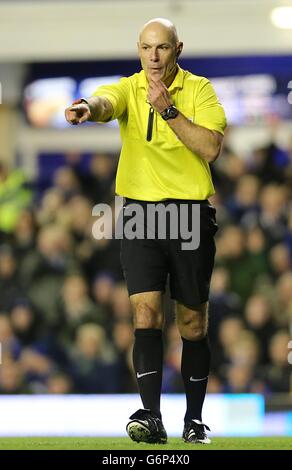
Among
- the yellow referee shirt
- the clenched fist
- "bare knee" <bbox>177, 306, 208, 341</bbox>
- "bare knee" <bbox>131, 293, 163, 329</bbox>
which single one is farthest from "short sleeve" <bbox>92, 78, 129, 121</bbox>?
"bare knee" <bbox>177, 306, 208, 341</bbox>

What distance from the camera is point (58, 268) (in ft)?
41.1

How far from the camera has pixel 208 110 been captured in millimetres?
5750

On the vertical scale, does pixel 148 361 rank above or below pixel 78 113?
below

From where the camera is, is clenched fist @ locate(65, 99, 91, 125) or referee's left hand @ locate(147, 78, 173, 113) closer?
clenched fist @ locate(65, 99, 91, 125)

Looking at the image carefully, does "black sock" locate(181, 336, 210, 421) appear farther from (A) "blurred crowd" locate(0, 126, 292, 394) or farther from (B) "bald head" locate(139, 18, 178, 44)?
(A) "blurred crowd" locate(0, 126, 292, 394)

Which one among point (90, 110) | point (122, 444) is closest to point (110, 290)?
point (122, 444)

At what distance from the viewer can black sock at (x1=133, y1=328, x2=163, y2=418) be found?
18.8 ft

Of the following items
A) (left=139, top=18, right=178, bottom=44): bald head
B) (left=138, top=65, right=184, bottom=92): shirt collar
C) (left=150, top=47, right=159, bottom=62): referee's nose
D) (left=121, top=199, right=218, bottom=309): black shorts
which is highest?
(left=139, top=18, right=178, bottom=44): bald head

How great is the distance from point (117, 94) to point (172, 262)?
841mm

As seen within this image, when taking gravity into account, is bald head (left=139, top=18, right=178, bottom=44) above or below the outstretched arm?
above

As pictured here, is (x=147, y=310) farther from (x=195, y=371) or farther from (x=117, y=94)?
(x=117, y=94)

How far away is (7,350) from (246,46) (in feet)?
13.8

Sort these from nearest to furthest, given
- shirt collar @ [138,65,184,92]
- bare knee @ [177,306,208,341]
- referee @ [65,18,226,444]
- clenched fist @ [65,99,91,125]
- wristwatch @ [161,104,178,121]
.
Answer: clenched fist @ [65,99,91,125] < wristwatch @ [161,104,178,121] < referee @ [65,18,226,444] < shirt collar @ [138,65,184,92] < bare knee @ [177,306,208,341]
